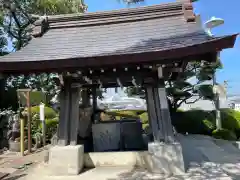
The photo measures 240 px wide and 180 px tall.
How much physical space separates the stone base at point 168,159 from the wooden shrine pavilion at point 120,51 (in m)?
0.18

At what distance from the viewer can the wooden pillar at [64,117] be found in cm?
467

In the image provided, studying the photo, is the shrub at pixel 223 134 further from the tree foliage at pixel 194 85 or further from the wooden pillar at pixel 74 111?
the wooden pillar at pixel 74 111

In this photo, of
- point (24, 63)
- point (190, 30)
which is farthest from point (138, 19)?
point (24, 63)

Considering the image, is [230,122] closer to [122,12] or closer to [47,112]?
[122,12]

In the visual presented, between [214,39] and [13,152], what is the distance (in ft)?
22.5

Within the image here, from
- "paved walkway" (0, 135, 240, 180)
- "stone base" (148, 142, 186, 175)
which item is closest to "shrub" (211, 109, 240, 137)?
"paved walkway" (0, 135, 240, 180)

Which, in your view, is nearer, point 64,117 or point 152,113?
point 152,113

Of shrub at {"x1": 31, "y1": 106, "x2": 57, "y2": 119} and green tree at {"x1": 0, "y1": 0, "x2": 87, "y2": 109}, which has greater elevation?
green tree at {"x1": 0, "y1": 0, "x2": 87, "y2": 109}

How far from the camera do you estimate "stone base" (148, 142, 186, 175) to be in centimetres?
420

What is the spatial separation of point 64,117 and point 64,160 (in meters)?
0.87

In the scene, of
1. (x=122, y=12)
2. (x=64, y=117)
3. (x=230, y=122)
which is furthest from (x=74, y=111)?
(x=230, y=122)

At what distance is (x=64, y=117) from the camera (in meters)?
4.77

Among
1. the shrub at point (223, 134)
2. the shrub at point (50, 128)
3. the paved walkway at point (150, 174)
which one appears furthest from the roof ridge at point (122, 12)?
the shrub at point (223, 134)

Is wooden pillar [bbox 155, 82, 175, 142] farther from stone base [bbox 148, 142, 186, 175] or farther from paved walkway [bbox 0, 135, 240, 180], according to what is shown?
paved walkway [bbox 0, 135, 240, 180]
